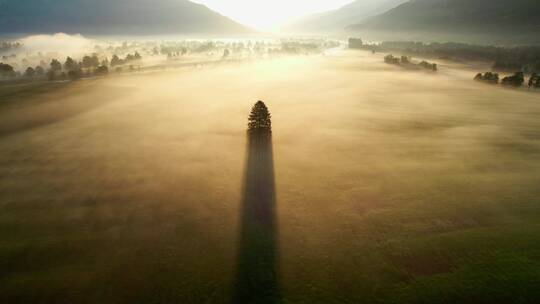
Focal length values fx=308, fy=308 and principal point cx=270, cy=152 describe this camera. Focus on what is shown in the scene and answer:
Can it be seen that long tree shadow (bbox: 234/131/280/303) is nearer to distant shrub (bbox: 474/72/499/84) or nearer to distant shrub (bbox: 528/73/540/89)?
distant shrub (bbox: 528/73/540/89)

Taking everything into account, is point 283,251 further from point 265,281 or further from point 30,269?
point 30,269

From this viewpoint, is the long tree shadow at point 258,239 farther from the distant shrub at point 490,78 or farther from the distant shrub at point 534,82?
the distant shrub at point 490,78

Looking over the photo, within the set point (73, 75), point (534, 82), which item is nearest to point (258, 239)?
point (534, 82)

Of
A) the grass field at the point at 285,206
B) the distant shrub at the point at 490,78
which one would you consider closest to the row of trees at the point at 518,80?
the distant shrub at the point at 490,78

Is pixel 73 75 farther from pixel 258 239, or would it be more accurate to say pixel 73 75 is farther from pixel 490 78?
pixel 490 78

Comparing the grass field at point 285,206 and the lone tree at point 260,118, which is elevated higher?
the lone tree at point 260,118

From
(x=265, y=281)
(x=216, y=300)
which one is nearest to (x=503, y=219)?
(x=265, y=281)

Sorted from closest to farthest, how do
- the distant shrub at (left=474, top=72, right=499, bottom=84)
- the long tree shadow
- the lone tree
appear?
the long tree shadow
the lone tree
the distant shrub at (left=474, top=72, right=499, bottom=84)

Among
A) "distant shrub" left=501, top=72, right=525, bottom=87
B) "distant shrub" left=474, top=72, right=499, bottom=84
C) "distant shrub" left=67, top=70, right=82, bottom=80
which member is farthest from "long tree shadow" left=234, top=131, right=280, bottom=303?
"distant shrub" left=67, top=70, right=82, bottom=80
